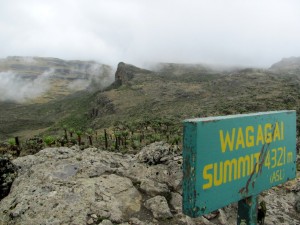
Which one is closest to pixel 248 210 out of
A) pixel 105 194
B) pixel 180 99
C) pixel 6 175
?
pixel 105 194

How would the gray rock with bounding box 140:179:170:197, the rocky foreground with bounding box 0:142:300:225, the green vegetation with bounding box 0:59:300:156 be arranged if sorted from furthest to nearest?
the green vegetation with bounding box 0:59:300:156 < the gray rock with bounding box 140:179:170:197 < the rocky foreground with bounding box 0:142:300:225

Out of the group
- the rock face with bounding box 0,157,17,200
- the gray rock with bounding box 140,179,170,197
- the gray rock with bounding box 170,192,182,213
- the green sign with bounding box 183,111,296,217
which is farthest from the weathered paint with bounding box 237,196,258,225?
the rock face with bounding box 0,157,17,200

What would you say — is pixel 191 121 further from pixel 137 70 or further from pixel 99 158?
pixel 137 70

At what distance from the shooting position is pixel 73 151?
14.7 meters

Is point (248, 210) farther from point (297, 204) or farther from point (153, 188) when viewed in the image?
point (297, 204)

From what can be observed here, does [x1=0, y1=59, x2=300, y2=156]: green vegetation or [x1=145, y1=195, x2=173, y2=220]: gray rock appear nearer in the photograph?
[x1=145, y1=195, x2=173, y2=220]: gray rock

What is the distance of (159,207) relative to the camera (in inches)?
425

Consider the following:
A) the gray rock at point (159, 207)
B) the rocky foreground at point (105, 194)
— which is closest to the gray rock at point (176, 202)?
the rocky foreground at point (105, 194)

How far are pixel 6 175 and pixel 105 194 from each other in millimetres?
4059

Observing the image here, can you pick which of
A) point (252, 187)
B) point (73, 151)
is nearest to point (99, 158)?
point (73, 151)

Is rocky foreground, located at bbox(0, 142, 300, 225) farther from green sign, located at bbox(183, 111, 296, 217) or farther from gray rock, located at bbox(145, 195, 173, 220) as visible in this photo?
green sign, located at bbox(183, 111, 296, 217)

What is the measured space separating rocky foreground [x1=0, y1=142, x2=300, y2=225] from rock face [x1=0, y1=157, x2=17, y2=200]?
0.73 feet

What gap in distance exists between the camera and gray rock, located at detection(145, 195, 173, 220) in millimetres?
10523

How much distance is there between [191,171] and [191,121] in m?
0.56
